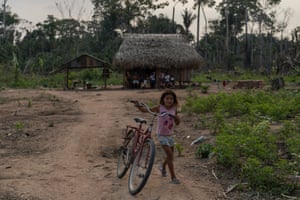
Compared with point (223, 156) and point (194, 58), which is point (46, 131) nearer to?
point (223, 156)

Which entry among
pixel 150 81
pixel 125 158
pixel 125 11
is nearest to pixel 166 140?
pixel 125 158

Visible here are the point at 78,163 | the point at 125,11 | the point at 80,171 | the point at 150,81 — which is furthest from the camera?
the point at 125,11

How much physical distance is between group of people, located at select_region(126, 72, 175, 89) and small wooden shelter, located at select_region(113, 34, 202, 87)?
0.14 m

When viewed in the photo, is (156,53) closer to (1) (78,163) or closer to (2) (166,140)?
(1) (78,163)

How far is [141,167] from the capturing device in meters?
4.79

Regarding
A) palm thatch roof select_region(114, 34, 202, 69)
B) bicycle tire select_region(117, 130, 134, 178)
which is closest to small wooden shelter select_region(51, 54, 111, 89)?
palm thatch roof select_region(114, 34, 202, 69)

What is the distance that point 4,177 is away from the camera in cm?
547

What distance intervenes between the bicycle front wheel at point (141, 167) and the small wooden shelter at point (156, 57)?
17.9 m

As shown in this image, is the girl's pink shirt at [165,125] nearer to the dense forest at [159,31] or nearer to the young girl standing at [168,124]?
the young girl standing at [168,124]

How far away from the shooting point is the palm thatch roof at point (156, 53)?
22.6 m

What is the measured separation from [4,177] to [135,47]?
60.4 ft

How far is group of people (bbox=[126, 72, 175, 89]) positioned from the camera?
2277 centimetres

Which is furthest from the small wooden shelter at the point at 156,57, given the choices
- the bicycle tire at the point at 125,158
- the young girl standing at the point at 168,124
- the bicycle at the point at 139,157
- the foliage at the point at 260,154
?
the young girl standing at the point at 168,124

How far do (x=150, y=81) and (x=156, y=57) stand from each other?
4.35 ft
